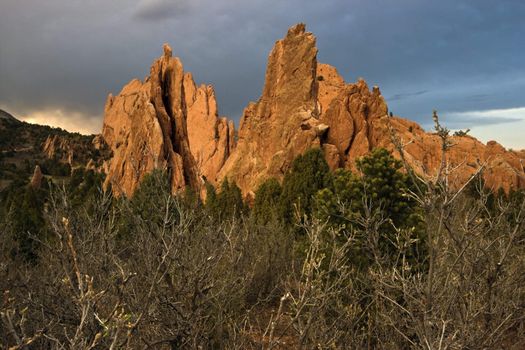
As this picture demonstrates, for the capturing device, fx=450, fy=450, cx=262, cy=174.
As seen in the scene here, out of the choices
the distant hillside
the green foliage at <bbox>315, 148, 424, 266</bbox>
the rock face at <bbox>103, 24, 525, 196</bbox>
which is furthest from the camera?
the distant hillside

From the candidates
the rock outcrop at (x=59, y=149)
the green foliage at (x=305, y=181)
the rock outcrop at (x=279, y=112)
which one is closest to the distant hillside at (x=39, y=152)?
the rock outcrop at (x=59, y=149)

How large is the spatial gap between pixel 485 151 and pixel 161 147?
45.8 m

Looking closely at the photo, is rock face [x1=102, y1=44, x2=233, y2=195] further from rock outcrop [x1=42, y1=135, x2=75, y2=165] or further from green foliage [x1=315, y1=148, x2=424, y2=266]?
green foliage [x1=315, y1=148, x2=424, y2=266]

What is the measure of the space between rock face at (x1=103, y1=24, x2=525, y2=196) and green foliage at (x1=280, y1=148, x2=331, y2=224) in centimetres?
735

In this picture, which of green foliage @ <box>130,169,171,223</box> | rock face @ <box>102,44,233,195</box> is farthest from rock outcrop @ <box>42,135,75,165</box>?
green foliage @ <box>130,169,171,223</box>

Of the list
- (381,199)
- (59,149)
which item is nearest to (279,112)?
(381,199)

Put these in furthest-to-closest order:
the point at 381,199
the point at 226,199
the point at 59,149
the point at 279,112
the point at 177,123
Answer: the point at 59,149, the point at 177,123, the point at 279,112, the point at 226,199, the point at 381,199

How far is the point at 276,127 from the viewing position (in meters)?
55.2

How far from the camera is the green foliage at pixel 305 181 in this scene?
3228 cm

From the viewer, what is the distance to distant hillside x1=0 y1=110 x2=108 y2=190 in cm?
9719

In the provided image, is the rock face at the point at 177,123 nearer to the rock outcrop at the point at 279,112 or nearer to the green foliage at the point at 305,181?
the rock outcrop at the point at 279,112

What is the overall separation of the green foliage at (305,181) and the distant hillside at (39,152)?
72521mm

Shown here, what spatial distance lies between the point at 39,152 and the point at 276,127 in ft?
290

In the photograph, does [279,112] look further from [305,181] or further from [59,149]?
[59,149]
